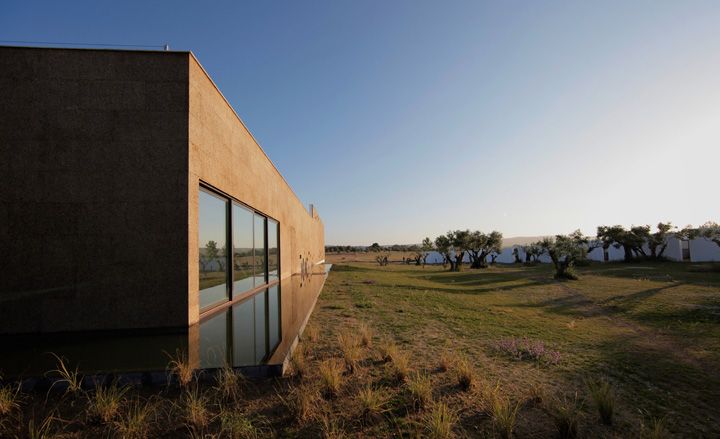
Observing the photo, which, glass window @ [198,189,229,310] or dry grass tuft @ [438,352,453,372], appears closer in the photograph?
dry grass tuft @ [438,352,453,372]

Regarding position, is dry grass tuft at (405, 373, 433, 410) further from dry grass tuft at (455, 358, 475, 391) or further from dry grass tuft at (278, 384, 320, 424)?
dry grass tuft at (278, 384, 320, 424)

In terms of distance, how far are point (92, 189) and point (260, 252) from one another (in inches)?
236

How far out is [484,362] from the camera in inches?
183

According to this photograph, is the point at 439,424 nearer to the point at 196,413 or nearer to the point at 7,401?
the point at 196,413

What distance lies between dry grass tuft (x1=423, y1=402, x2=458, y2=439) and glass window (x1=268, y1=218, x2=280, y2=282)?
33.0ft

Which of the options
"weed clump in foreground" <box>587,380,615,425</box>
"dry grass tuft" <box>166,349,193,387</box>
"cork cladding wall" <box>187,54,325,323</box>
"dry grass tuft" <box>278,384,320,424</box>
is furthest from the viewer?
"cork cladding wall" <box>187,54,325,323</box>

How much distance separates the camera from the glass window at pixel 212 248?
6.45m

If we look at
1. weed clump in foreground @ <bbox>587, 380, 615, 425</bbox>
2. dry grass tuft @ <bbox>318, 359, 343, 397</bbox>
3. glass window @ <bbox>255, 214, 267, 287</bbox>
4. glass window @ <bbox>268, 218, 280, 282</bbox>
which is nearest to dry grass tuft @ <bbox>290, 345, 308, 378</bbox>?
dry grass tuft @ <bbox>318, 359, 343, 397</bbox>

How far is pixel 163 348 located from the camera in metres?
4.42

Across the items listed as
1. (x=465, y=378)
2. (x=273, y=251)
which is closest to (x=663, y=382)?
(x=465, y=378)

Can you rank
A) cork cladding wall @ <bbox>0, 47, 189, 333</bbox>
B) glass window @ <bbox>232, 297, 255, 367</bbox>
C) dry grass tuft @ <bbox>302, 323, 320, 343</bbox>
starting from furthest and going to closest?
1. dry grass tuft @ <bbox>302, 323, 320, 343</bbox>
2. cork cladding wall @ <bbox>0, 47, 189, 333</bbox>
3. glass window @ <bbox>232, 297, 255, 367</bbox>

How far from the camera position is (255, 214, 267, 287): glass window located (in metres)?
10.6

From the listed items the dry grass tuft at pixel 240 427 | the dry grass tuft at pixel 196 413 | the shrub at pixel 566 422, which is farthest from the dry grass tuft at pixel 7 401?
the shrub at pixel 566 422

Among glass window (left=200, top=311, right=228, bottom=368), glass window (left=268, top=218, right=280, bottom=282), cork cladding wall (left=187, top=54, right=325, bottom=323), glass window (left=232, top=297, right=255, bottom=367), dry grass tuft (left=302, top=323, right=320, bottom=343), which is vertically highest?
cork cladding wall (left=187, top=54, right=325, bottom=323)
